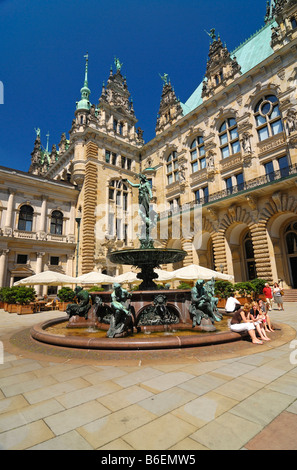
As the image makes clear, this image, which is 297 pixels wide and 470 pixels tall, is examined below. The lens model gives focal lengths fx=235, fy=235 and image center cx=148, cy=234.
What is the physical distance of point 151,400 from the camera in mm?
3199

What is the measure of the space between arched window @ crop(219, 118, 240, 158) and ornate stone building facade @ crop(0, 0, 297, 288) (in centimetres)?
11

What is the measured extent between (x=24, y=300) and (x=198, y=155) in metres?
23.4

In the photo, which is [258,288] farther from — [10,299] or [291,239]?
[10,299]

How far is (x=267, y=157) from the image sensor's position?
20.9 m

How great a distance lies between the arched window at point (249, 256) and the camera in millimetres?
23391

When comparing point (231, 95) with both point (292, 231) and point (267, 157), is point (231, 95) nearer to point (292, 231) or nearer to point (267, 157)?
point (267, 157)

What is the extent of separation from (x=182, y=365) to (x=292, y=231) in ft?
65.7

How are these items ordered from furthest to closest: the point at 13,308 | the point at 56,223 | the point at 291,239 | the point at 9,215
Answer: the point at 56,223 → the point at 9,215 → the point at 291,239 → the point at 13,308

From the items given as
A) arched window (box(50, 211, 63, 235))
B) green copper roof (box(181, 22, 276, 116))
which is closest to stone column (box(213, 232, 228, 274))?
green copper roof (box(181, 22, 276, 116))

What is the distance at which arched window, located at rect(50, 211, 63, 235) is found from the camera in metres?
28.8

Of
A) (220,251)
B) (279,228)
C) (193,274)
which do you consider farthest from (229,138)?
(193,274)

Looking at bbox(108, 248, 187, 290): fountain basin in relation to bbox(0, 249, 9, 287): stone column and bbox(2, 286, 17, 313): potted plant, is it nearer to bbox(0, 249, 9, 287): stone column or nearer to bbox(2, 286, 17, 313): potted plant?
bbox(2, 286, 17, 313): potted plant

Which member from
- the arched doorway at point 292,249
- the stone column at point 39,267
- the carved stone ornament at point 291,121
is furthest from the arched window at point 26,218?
the carved stone ornament at point 291,121

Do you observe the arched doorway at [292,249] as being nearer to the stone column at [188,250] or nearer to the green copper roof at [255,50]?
the stone column at [188,250]
